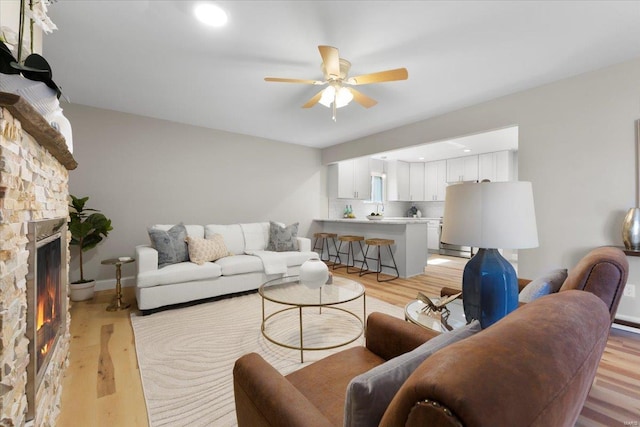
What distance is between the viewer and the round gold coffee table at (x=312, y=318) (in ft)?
7.23

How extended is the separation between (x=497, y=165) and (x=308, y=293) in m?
5.83

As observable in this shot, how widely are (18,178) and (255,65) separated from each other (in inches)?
86.2

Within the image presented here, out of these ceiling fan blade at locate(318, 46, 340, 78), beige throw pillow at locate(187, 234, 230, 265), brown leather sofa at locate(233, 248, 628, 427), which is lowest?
beige throw pillow at locate(187, 234, 230, 265)

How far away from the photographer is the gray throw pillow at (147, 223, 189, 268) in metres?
3.30

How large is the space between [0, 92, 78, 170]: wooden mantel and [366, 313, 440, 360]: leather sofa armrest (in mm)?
1622

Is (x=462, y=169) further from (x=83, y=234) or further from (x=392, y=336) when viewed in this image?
(x=83, y=234)

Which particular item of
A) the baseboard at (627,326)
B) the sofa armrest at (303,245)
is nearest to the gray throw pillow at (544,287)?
the baseboard at (627,326)

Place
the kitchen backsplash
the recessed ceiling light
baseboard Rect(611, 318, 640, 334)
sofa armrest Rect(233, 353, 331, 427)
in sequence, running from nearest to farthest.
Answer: sofa armrest Rect(233, 353, 331, 427), the recessed ceiling light, baseboard Rect(611, 318, 640, 334), the kitchen backsplash

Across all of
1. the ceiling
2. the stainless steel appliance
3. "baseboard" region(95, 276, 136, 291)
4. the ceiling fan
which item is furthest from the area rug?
the stainless steel appliance

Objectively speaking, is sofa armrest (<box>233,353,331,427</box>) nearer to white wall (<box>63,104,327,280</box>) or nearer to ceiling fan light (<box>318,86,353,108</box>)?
ceiling fan light (<box>318,86,353,108</box>)

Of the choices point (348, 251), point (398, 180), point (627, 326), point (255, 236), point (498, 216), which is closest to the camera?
point (498, 216)

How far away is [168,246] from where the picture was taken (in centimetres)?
333

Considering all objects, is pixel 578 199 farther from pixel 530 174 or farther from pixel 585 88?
pixel 585 88

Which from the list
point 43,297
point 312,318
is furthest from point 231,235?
point 43,297
